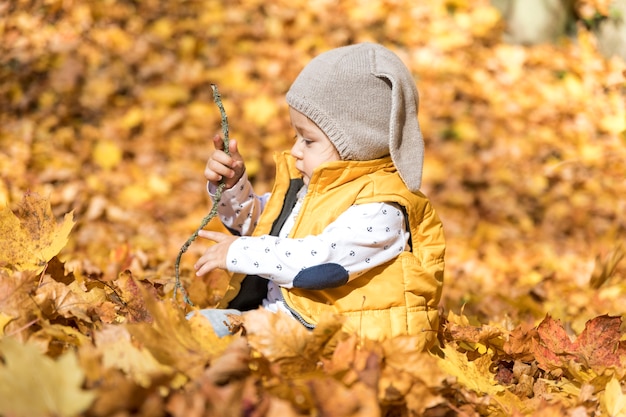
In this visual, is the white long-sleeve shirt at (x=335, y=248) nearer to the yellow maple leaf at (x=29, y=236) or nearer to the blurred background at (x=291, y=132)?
the yellow maple leaf at (x=29, y=236)

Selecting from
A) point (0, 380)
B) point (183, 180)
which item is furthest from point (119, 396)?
point (183, 180)

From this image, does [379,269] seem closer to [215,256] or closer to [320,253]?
[320,253]

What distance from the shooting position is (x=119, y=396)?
1.20m

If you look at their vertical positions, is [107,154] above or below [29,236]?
below

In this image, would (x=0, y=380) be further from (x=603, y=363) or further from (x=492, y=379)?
(x=603, y=363)

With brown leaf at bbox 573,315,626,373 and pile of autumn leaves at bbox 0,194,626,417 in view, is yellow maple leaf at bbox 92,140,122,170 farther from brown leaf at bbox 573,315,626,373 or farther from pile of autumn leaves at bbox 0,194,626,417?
brown leaf at bbox 573,315,626,373

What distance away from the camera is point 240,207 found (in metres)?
2.45

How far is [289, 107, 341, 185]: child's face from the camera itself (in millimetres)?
2199

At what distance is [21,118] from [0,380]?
12.5 feet

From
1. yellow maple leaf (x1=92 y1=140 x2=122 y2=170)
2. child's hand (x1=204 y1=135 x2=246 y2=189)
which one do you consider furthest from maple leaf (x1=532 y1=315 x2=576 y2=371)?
yellow maple leaf (x1=92 y1=140 x2=122 y2=170)

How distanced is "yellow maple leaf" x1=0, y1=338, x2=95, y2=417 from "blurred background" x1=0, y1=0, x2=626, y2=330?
2.08m

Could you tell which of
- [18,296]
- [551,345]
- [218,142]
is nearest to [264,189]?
[218,142]

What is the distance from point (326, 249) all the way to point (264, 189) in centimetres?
262

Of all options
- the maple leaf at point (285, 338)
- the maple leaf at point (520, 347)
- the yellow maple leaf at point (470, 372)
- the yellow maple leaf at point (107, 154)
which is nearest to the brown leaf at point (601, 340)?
the maple leaf at point (520, 347)
